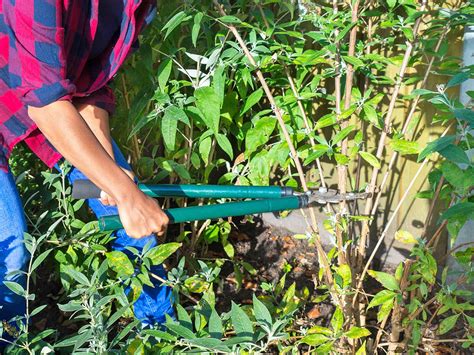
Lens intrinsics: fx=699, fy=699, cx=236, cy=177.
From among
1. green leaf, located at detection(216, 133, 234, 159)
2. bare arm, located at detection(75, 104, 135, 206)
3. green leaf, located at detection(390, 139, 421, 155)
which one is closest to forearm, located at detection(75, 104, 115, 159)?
bare arm, located at detection(75, 104, 135, 206)

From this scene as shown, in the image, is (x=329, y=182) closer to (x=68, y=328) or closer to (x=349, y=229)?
(x=349, y=229)

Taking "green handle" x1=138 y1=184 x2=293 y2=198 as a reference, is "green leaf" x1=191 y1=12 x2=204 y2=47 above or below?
above

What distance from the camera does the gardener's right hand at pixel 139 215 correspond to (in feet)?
6.10

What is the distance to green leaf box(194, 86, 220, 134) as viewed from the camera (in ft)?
8.11

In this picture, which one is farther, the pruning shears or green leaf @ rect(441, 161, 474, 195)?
the pruning shears

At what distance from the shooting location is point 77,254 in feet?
8.47

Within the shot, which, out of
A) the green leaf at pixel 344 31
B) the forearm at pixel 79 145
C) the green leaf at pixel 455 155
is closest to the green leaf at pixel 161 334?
the forearm at pixel 79 145

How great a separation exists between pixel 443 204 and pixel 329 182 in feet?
2.14

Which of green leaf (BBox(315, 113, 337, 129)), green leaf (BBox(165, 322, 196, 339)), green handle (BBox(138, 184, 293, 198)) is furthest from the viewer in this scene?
green leaf (BBox(315, 113, 337, 129))

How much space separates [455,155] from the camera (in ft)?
5.74

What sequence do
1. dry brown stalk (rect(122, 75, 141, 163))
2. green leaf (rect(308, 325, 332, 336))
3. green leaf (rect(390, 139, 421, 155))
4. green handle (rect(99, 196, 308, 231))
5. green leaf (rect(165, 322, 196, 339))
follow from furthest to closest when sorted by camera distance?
dry brown stalk (rect(122, 75, 141, 163)) < green leaf (rect(390, 139, 421, 155)) < green leaf (rect(308, 325, 332, 336)) < green handle (rect(99, 196, 308, 231)) < green leaf (rect(165, 322, 196, 339))

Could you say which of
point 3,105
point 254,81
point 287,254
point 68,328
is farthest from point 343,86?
point 68,328

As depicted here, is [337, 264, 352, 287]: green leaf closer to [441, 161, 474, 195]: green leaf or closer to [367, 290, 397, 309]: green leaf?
[367, 290, 397, 309]: green leaf

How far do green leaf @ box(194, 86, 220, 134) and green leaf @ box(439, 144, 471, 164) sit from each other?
0.93 meters
